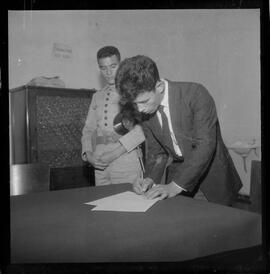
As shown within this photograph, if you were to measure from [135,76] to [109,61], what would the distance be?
0.17 metres

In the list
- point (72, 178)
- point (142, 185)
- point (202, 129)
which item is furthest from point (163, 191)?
point (72, 178)

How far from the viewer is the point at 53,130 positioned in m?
1.69

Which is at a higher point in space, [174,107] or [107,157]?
[174,107]

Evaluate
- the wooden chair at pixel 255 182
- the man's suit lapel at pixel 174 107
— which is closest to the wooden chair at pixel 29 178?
the man's suit lapel at pixel 174 107

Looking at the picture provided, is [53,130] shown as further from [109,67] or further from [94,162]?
[109,67]

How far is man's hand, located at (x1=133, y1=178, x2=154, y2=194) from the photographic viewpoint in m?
1.43

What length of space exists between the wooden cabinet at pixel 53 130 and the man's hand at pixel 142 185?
0.28m

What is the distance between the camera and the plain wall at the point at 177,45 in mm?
1608

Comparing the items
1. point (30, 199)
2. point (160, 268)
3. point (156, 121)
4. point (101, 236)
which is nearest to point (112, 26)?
point (156, 121)

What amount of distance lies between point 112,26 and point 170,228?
1055 mm

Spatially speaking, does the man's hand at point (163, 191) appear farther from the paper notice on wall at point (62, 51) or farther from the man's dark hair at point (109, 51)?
the paper notice on wall at point (62, 51)

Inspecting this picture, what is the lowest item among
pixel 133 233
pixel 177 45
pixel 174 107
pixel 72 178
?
pixel 133 233

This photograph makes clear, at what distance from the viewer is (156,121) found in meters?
1.63

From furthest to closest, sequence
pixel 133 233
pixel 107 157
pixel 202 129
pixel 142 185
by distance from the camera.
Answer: pixel 107 157 < pixel 202 129 < pixel 142 185 < pixel 133 233
